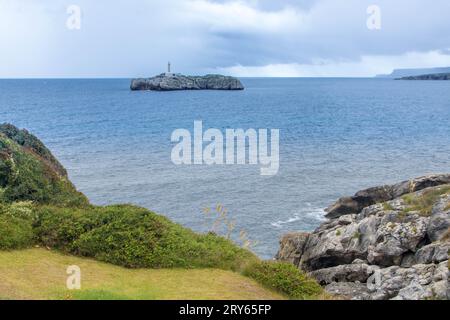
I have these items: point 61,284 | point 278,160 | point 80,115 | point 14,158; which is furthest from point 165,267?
point 80,115

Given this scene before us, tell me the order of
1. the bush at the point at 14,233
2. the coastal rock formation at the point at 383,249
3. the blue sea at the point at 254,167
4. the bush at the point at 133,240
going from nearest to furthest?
1. the bush at the point at 133,240
2. the bush at the point at 14,233
3. the coastal rock formation at the point at 383,249
4. the blue sea at the point at 254,167

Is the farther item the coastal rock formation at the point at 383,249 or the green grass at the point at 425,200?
the green grass at the point at 425,200

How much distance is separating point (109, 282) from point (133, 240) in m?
2.40

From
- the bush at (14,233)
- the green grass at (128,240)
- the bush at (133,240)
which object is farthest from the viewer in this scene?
the bush at (14,233)

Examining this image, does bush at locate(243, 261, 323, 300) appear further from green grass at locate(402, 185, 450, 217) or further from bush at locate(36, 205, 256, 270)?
green grass at locate(402, 185, 450, 217)

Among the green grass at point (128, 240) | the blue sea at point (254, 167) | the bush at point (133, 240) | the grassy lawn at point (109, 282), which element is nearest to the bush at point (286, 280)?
the green grass at point (128, 240)

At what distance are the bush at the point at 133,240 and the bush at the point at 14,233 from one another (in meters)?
0.45

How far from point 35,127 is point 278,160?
64381 millimetres

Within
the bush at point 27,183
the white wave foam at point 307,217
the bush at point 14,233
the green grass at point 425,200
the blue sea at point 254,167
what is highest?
the bush at point 27,183

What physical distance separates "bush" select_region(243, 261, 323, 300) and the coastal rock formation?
356 cm

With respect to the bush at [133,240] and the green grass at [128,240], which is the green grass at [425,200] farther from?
the bush at [133,240]

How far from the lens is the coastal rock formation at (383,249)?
62.2 ft

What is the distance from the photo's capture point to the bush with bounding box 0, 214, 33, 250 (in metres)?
17.8

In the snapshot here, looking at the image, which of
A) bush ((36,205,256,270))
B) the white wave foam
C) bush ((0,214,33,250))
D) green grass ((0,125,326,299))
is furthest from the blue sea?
bush ((0,214,33,250))
